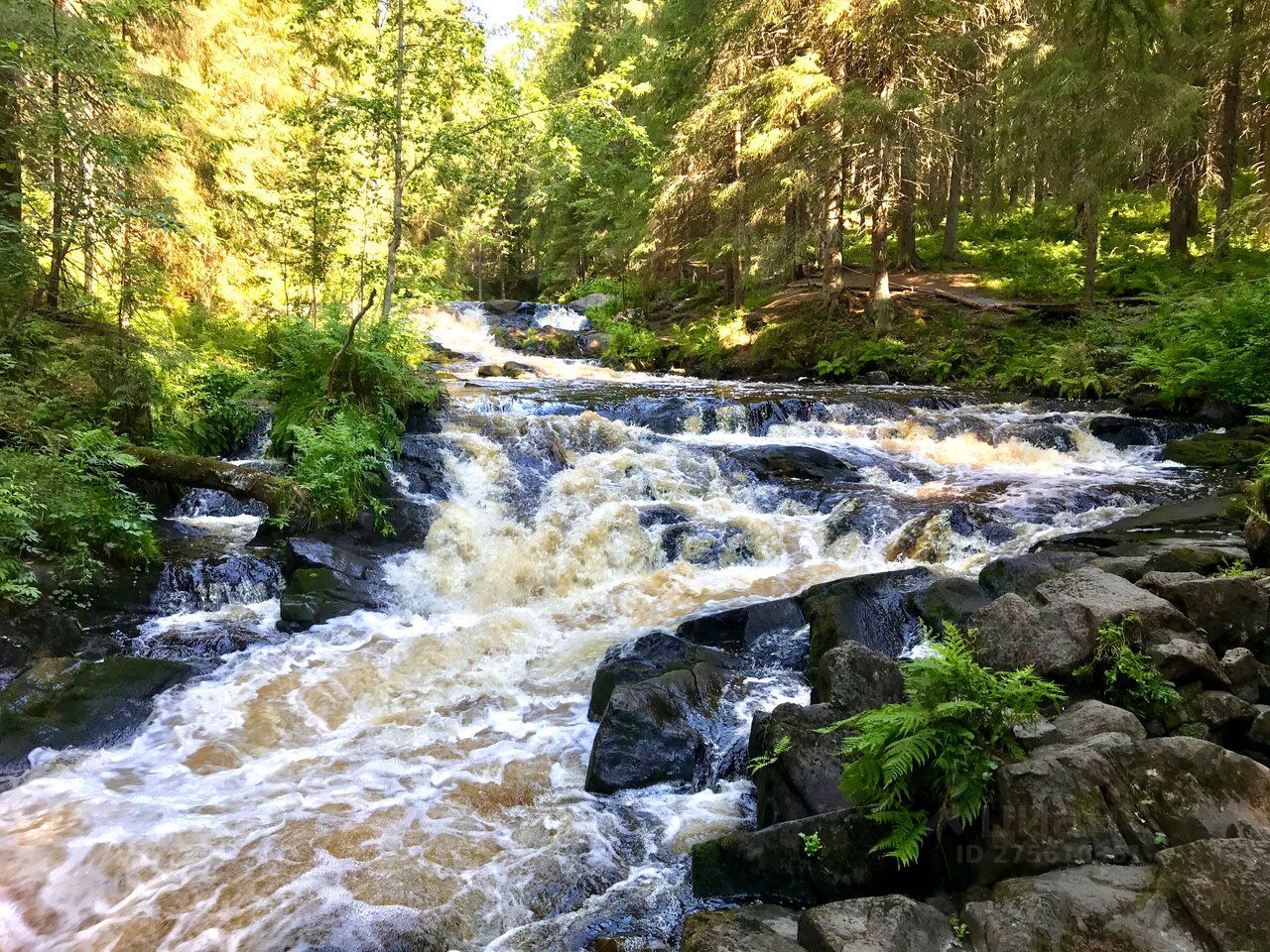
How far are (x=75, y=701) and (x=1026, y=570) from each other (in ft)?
28.8

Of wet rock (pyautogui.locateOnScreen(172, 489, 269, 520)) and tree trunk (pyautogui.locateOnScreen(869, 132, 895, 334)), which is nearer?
wet rock (pyautogui.locateOnScreen(172, 489, 269, 520))

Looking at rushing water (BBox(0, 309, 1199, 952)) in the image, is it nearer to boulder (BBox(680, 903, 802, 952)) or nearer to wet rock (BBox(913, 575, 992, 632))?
boulder (BBox(680, 903, 802, 952))

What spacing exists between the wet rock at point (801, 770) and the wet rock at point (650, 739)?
2.47 feet

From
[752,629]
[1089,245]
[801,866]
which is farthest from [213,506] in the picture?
[1089,245]

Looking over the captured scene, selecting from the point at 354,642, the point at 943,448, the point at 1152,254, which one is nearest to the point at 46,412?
the point at 354,642

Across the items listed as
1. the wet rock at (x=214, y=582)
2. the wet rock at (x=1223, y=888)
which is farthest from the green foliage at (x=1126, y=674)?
the wet rock at (x=214, y=582)

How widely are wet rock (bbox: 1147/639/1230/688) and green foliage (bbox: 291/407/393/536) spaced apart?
841 cm

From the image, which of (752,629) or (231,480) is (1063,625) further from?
(231,480)

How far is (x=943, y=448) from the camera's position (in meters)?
13.2

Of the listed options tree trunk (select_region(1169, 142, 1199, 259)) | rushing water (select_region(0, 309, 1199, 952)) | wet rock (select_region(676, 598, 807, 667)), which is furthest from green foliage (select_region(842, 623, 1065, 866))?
tree trunk (select_region(1169, 142, 1199, 259))

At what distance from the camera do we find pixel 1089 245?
56.8 feet

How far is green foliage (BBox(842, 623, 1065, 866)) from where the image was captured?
337 cm

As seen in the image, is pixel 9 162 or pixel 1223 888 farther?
pixel 9 162

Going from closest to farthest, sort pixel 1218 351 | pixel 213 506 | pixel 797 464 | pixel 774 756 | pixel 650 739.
Result: pixel 774 756, pixel 650 739, pixel 213 506, pixel 797 464, pixel 1218 351
